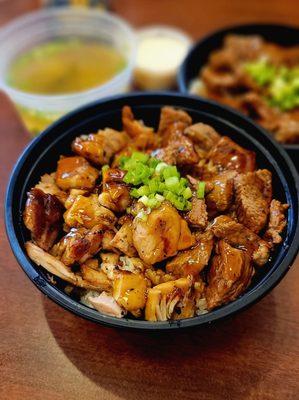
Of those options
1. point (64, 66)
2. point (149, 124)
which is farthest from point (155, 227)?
point (64, 66)

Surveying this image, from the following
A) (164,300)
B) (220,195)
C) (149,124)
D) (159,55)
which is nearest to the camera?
(164,300)

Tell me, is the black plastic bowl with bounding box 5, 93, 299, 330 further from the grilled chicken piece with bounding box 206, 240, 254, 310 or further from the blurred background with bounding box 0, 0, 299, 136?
the blurred background with bounding box 0, 0, 299, 136

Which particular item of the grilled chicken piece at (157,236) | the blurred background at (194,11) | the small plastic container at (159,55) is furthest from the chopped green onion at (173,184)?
the blurred background at (194,11)

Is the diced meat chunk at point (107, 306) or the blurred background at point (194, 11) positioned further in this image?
the blurred background at point (194, 11)

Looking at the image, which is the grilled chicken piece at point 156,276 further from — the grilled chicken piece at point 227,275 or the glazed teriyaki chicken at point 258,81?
the glazed teriyaki chicken at point 258,81

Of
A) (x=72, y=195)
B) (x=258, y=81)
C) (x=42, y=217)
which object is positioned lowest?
(x=42, y=217)

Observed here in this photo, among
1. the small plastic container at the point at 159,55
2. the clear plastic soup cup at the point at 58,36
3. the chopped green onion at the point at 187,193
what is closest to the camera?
the chopped green onion at the point at 187,193

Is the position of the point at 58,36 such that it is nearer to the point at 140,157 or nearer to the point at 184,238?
the point at 140,157
